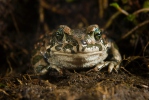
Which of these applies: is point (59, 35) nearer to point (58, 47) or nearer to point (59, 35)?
point (59, 35)

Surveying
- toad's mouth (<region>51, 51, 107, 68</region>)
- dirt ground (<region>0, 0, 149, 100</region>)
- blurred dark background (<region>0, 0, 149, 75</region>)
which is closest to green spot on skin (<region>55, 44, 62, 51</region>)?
toad's mouth (<region>51, 51, 107, 68</region>)

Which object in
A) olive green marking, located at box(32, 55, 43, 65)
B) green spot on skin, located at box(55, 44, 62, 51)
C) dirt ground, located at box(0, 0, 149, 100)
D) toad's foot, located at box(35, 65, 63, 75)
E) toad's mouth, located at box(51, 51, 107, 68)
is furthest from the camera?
olive green marking, located at box(32, 55, 43, 65)

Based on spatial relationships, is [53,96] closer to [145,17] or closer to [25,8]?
[145,17]

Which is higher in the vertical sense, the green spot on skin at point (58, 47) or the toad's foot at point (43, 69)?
the green spot on skin at point (58, 47)

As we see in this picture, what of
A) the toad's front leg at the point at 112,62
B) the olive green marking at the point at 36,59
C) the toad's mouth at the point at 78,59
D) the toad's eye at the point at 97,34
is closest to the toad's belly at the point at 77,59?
the toad's mouth at the point at 78,59

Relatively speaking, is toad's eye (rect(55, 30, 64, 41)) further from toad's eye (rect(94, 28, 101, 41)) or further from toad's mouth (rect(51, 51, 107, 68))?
toad's eye (rect(94, 28, 101, 41))

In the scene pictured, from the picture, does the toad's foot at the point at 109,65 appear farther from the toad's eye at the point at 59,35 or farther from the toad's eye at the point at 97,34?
the toad's eye at the point at 59,35
